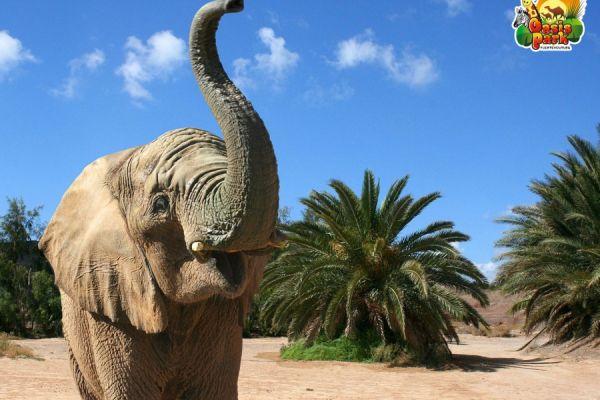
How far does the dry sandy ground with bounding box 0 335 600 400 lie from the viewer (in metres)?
12.1

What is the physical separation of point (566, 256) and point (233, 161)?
19.4 m

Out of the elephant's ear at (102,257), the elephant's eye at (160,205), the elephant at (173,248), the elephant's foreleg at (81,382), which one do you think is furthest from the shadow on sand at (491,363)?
the elephant's eye at (160,205)

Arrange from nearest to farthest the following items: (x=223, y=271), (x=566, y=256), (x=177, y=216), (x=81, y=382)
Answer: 1. (x=223, y=271)
2. (x=177, y=216)
3. (x=81, y=382)
4. (x=566, y=256)

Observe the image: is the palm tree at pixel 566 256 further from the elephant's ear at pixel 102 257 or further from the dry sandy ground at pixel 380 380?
the elephant's ear at pixel 102 257

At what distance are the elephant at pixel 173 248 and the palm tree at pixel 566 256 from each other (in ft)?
54.3

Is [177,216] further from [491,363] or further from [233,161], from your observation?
[491,363]

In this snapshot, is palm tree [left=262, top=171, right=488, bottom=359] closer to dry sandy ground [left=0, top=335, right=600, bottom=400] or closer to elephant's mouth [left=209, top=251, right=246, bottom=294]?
dry sandy ground [left=0, top=335, right=600, bottom=400]

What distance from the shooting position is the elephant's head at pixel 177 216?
8.28 ft

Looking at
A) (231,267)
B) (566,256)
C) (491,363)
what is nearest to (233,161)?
(231,267)

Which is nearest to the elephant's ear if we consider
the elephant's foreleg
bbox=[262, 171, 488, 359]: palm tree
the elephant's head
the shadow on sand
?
the elephant's head

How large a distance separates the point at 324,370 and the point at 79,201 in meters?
13.4

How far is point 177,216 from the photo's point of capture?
2.99 metres

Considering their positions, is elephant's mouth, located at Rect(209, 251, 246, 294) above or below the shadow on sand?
below

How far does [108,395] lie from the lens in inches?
140
